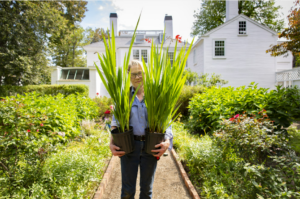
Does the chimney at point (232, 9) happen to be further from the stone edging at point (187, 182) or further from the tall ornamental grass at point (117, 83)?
the tall ornamental grass at point (117, 83)

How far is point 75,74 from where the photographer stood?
15.5 meters

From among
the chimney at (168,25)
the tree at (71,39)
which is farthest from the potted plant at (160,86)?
the tree at (71,39)

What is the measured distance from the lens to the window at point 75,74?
1525cm

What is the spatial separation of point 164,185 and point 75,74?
14.7 m

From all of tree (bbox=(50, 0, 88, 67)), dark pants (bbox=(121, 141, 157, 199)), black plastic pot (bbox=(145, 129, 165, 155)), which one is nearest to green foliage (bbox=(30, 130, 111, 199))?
dark pants (bbox=(121, 141, 157, 199))

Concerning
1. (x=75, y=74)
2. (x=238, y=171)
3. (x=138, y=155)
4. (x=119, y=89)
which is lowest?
(x=238, y=171)

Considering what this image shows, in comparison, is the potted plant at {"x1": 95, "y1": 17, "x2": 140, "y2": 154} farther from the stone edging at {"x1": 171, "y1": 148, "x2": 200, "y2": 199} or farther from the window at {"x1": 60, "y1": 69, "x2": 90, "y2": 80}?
the window at {"x1": 60, "y1": 69, "x2": 90, "y2": 80}

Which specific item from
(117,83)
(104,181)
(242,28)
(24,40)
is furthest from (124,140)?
(242,28)

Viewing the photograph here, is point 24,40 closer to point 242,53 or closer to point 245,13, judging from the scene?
point 242,53

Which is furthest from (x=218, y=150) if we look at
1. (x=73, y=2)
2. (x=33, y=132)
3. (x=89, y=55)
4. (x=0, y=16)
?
(x=73, y=2)

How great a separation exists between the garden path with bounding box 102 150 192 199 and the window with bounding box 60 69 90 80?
1311cm

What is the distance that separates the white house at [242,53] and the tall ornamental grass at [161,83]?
13.7 m

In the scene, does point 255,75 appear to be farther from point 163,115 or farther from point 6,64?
point 6,64

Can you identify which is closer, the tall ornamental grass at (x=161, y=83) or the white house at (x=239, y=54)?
the tall ornamental grass at (x=161, y=83)
